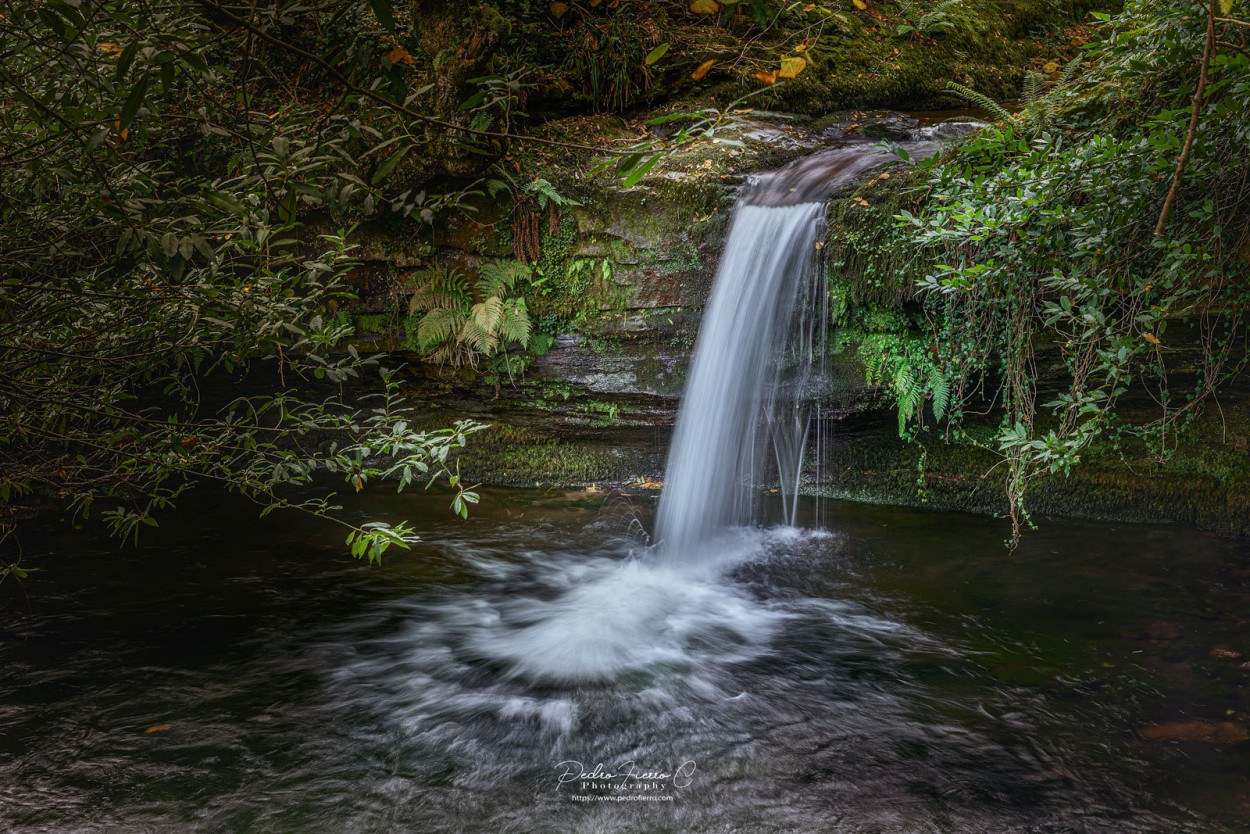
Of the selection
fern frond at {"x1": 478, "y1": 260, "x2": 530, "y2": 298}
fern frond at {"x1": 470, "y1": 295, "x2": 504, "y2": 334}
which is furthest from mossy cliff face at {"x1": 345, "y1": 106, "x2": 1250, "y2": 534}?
fern frond at {"x1": 470, "y1": 295, "x2": 504, "y2": 334}

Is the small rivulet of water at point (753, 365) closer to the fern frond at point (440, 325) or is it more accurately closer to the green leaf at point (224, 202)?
the fern frond at point (440, 325)

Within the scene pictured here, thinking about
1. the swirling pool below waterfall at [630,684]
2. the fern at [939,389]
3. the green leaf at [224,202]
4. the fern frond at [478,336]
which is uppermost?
the fern frond at [478,336]

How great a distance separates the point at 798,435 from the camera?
252 inches

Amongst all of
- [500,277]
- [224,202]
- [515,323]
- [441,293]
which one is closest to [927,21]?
[500,277]

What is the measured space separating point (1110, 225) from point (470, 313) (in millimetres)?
4653

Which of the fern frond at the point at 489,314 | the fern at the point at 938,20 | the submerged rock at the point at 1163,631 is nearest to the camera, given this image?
the submerged rock at the point at 1163,631

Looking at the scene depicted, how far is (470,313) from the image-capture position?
6.64 meters

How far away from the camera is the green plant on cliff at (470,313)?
652cm

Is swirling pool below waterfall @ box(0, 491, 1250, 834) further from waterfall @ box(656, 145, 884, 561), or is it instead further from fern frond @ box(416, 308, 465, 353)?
fern frond @ box(416, 308, 465, 353)

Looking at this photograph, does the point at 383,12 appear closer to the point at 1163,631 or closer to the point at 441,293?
the point at 1163,631

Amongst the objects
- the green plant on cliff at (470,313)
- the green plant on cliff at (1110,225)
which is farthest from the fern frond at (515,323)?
the green plant on cliff at (1110,225)

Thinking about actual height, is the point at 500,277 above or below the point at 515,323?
above

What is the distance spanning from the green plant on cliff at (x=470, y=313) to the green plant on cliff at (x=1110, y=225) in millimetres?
3278

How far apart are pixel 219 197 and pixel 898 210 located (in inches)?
188
